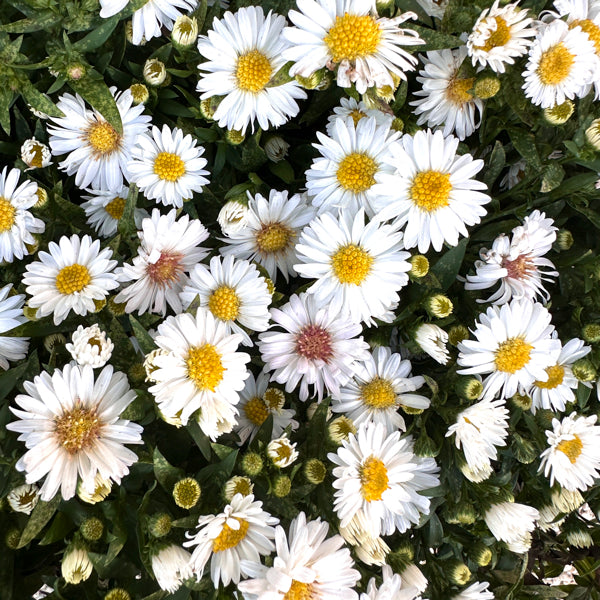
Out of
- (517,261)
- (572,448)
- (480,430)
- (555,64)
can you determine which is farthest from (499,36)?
(572,448)

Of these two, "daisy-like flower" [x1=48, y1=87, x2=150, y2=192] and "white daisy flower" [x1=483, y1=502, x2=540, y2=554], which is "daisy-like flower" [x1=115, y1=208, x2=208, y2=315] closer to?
"daisy-like flower" [x1=48, y1=87, x2=150, y2=192]

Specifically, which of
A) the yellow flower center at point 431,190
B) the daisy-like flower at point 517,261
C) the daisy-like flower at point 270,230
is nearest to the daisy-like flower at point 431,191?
the yellow flower center at point 431,190

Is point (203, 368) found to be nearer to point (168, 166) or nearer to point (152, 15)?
point (168, 166)

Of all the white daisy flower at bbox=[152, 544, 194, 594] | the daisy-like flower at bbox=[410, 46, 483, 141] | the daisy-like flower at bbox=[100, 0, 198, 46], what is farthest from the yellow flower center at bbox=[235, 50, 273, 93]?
the white daisy flower at bbox=[152, 544, 194, 594]

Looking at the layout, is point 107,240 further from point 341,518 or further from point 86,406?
point 341,518

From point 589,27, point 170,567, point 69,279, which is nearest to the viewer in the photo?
point 170,567

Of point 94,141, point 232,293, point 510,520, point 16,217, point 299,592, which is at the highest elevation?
point 94,141
